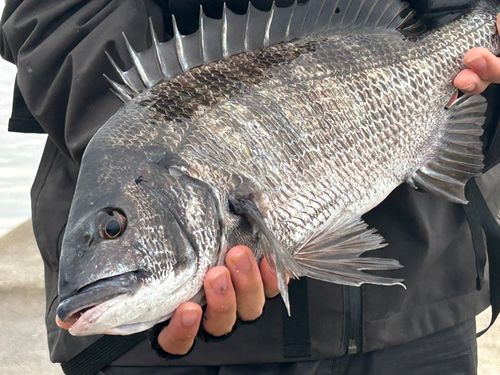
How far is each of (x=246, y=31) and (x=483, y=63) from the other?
69cm

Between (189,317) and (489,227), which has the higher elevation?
(189,317)

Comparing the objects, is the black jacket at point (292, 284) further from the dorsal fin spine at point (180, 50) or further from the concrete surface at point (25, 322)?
the concrete surface at point (25, 322)

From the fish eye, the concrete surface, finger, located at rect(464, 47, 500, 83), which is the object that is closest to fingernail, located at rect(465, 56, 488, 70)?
finger, located at rect(464, 47, 500, 83)

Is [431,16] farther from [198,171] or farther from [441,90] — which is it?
[198,171]

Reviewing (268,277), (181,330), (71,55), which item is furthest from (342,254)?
(71,55)

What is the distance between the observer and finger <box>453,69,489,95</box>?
1.38m

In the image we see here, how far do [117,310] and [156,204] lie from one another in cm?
21

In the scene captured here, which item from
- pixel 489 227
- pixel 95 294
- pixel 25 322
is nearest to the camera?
pixel 95 294

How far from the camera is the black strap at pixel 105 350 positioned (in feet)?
4.21

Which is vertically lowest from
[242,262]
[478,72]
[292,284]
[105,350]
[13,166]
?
[13,166]

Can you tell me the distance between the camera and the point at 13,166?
4.89 m

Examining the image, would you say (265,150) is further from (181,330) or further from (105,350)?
(105,350)

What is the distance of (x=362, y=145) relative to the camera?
1.25 metres

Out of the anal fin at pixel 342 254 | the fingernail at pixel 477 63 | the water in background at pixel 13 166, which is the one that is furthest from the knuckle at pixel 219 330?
the water in background at pixel 13 166
